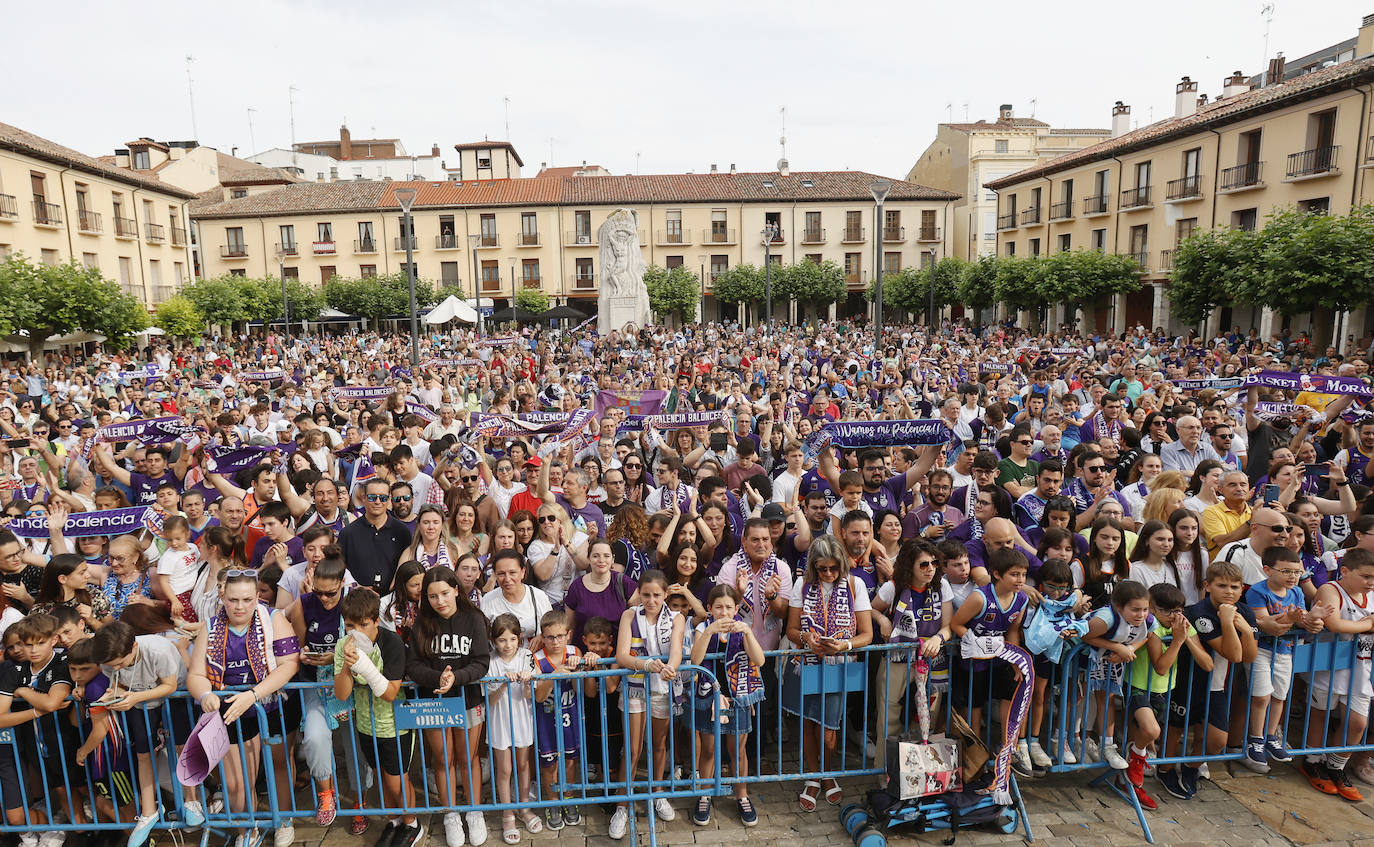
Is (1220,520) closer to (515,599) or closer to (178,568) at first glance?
(515,599)

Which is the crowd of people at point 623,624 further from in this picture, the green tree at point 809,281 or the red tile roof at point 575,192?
the red tile roof at point 575,192

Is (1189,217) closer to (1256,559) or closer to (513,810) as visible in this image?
(1256,559)

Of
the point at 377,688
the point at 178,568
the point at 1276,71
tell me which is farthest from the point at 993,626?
the point at 1276,71

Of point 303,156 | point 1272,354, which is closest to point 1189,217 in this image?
point 1272,354

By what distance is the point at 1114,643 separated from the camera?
13.5 feet

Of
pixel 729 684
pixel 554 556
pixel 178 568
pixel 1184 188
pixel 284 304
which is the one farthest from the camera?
pixel 284 304

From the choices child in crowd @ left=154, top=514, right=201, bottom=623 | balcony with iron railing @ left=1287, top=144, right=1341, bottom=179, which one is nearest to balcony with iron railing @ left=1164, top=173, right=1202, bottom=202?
balcony with iron railing @ left=1287, top=144, right=1341, bottom=179

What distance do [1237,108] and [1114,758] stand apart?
94.9 ft

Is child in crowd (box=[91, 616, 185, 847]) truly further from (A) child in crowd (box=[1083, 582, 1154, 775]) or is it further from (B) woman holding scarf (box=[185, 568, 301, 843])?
(A) child in crowd (box=[1083, 582, 1154, 775])

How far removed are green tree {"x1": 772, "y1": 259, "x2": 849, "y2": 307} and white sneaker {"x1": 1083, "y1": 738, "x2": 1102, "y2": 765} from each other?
41.8 m

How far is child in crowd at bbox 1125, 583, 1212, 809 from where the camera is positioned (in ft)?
13.6

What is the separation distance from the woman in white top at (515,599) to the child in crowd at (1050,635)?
8.59ft

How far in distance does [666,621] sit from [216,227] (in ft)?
172

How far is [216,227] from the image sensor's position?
4719cm
